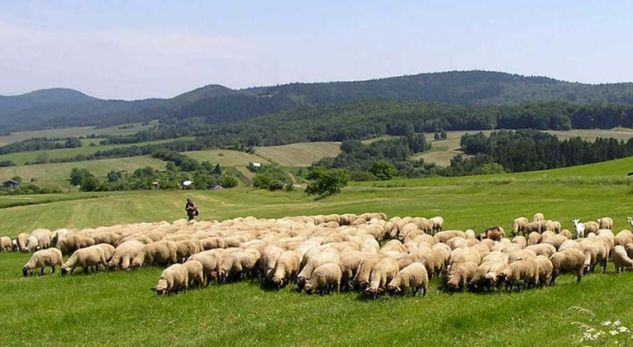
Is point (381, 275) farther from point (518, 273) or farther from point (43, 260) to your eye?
point (43, 260)

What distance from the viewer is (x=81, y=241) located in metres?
28.9

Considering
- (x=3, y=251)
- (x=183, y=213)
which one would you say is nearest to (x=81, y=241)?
(x=3, y=251)

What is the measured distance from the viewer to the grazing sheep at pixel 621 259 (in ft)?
68.1

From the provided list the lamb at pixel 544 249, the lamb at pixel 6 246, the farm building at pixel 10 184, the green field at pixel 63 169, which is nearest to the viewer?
the lamb at pixel 544 249

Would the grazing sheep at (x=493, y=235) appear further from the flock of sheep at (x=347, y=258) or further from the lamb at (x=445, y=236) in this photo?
the lamb at (x=445, y=236)

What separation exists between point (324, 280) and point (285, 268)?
208 centimetres

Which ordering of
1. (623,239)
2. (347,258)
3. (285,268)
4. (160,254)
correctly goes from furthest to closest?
(160,254) < (623,239) < (285,268) < (347,258)

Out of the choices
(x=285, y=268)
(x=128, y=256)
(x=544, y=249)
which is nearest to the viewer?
(x=285, y=268)

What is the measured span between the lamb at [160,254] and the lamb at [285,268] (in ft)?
18.4

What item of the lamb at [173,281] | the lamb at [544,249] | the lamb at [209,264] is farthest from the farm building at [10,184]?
the lamb at [544,249]

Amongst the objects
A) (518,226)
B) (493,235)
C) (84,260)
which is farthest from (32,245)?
(518,226)

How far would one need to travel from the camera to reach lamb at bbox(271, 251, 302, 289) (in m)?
20.4

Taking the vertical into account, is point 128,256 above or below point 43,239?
above

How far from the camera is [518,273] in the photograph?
61.2 ft
